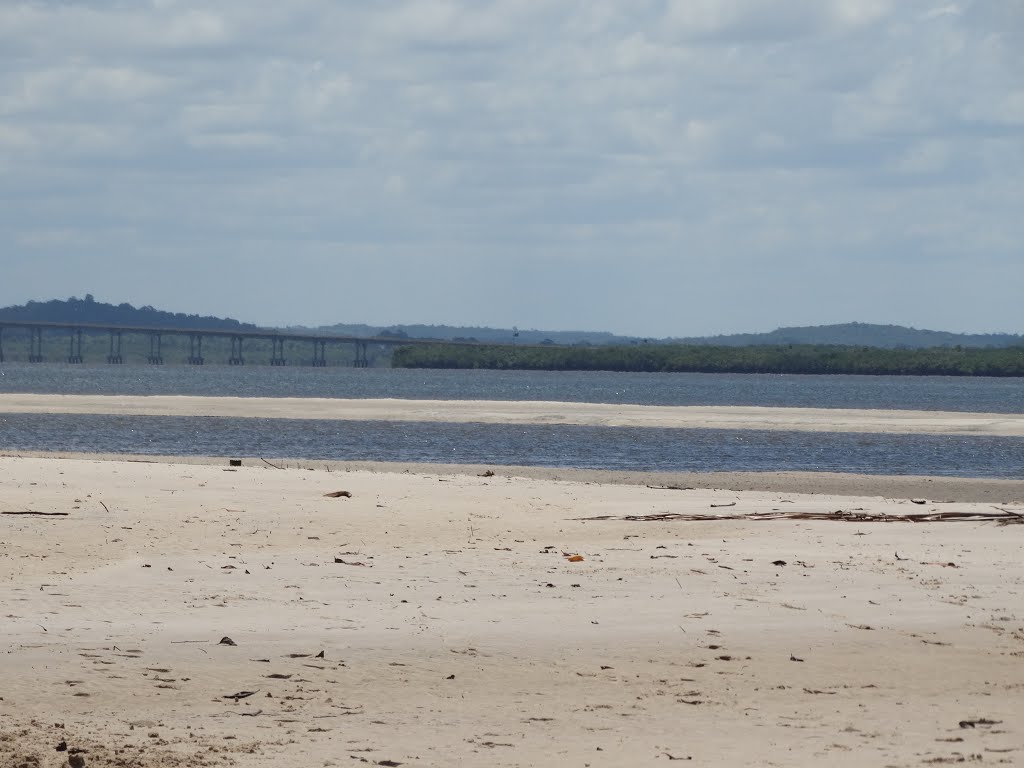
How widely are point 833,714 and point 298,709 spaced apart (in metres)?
3.77

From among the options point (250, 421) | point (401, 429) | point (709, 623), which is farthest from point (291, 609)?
point (250, 421)

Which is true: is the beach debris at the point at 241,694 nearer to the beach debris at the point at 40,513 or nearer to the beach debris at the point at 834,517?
the beach debris at the point at 40,513

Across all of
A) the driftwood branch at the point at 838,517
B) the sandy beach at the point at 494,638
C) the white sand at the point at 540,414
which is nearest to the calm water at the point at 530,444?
the white sand at the point at 540,414

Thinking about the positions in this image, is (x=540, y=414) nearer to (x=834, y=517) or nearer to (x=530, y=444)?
(x=530, y=444)

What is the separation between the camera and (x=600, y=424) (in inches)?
2213

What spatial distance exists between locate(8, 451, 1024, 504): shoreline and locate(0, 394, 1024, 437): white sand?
21182 mm

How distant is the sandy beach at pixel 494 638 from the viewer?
369 inches

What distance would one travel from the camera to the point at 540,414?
62.6 meters

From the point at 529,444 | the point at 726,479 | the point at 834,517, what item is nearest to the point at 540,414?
the point at 529,444

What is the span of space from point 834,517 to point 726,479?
12.3 meters

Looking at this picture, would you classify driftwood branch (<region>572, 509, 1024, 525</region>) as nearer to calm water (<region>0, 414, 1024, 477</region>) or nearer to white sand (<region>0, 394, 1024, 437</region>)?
calm water (<region>0, 414, 1024, 477</region>)

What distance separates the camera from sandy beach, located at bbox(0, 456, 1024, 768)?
369 inches

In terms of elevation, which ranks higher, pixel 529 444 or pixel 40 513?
pixel 40 513

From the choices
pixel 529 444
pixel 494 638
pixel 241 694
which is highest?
pixel 494 638
